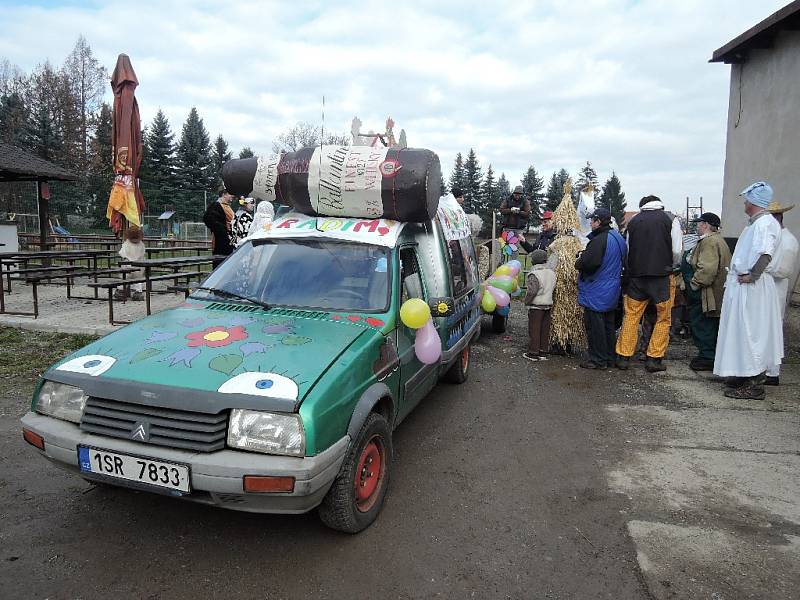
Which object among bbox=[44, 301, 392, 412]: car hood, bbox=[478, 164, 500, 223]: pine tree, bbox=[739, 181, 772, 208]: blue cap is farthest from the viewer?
bbox=[478, 164, 500, 223]: pine tree

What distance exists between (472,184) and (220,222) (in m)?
58.3

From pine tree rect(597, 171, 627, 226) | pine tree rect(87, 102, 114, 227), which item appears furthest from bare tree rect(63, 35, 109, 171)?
pine tree rect(597, 171, 627, 226)

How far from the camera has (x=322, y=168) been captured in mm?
4641

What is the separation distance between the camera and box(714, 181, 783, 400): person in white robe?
5.75m

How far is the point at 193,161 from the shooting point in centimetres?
5297

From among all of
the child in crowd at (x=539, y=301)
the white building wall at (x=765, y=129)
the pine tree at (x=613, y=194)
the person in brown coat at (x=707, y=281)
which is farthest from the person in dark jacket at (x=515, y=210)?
the pine tree at (x=613, y=194)

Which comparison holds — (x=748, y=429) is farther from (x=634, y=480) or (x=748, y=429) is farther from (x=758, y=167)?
(x=758, y=167)

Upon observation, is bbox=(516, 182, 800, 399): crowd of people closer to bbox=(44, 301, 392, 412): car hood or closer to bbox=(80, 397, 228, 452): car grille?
bbox=(44, 301, 392, 412): car hood

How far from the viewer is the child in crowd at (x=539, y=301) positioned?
7.25m

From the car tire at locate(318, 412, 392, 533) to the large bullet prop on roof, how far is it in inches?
75.3

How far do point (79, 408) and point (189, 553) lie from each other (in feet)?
3.20

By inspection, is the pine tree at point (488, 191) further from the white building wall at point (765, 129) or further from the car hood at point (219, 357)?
the car hood at point (219, 357)

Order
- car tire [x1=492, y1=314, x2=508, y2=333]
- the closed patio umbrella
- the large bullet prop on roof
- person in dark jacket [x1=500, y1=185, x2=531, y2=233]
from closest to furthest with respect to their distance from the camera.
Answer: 1. the large bullet prop on roof
2. the closed patio umbrella
3. car tire [x1=492, y1=314, x2=508, y2=333]
4. person in dark jacket [x1=500, y1=185, x2=531, y2=233]

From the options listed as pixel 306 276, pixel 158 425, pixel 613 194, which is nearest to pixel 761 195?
pixel 306 276
